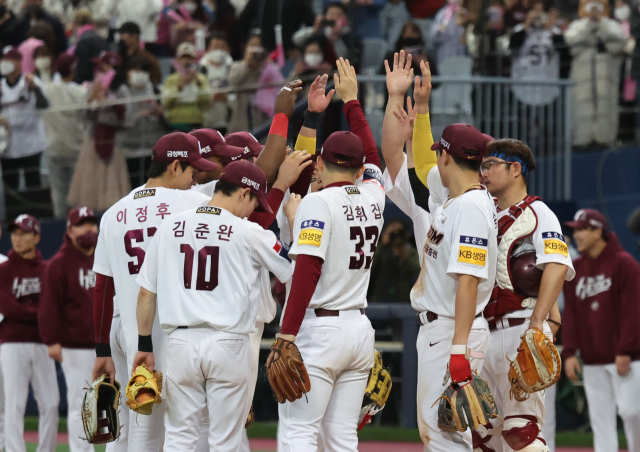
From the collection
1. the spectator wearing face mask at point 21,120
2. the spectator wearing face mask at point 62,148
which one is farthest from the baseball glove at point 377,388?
the spectator wearing face mask at point 21,120

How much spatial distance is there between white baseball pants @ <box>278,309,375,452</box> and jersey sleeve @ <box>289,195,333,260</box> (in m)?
0.40

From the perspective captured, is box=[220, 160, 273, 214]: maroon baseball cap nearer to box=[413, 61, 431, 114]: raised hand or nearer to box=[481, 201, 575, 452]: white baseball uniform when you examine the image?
box=[413, 61, 431, 114]: raised hand

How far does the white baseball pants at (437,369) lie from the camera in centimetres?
533

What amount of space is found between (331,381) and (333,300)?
45 cm

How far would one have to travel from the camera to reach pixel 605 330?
8.41m

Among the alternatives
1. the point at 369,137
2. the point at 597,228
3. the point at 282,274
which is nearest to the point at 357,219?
the point at 282,274

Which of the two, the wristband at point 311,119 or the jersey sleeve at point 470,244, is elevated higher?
the wristband at point 311,119

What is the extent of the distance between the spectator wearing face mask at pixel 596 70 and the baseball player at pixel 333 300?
696cm

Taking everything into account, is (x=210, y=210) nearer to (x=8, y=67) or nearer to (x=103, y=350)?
(x=103, y=350)

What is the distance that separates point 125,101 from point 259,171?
7.25m

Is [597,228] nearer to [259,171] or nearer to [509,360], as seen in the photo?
[509,360]

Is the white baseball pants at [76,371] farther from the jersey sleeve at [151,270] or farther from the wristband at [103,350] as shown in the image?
the jersey sleeve at [151,270]

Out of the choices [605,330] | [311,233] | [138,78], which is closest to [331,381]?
[311,233]

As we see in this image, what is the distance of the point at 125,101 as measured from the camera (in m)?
12.3
